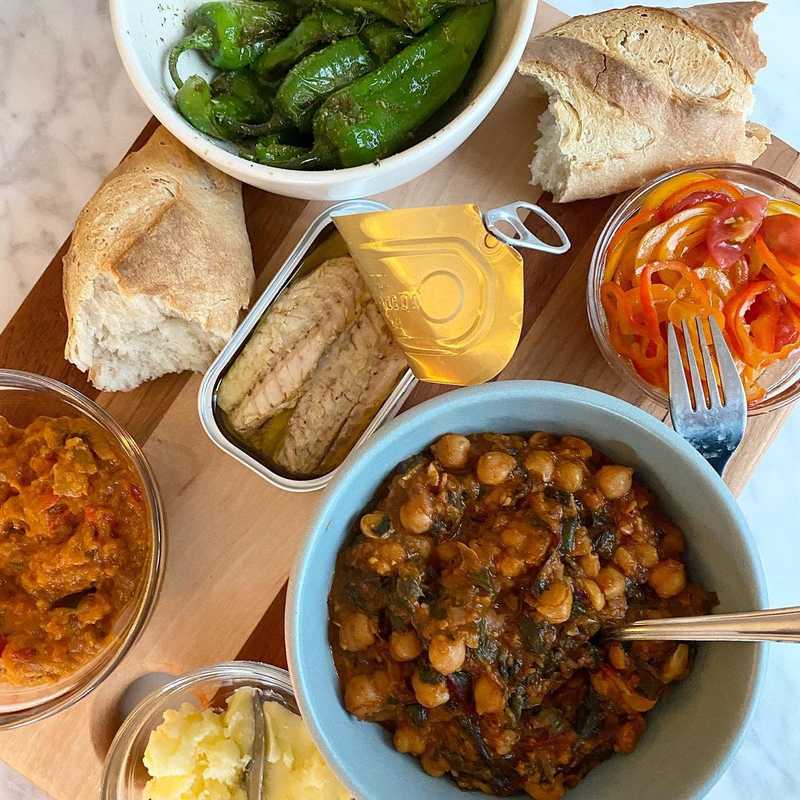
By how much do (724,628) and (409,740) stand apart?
63cm

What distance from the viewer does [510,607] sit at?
1.55m

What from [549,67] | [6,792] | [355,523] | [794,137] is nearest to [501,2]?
[549,67]

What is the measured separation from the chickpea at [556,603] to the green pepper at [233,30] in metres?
1.30

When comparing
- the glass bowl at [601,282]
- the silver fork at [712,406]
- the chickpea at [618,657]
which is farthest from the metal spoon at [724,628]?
the glass bowl at [601,282]

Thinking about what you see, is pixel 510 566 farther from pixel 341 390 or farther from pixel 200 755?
pixel 200 755

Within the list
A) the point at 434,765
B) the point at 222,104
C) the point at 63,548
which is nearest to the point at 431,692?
the point at 434,765

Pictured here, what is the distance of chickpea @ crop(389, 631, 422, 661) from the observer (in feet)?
5.05

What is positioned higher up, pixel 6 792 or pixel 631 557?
pixel 631 557

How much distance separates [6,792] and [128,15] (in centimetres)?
209

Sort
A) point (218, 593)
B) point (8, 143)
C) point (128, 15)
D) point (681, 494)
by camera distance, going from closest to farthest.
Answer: point (681, 494) < point (128, 15) < point (218, 593) < point (8, 143)

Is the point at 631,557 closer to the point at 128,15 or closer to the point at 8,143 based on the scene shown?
the point at 128,15

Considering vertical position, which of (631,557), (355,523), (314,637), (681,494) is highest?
(681,494)

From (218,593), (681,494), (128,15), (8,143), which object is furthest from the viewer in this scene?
(8,143)

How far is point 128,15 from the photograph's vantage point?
68.6 inches
